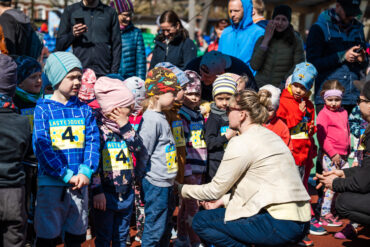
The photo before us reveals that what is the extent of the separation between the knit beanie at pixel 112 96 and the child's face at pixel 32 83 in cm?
57

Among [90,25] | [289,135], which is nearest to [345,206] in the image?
[289,135]

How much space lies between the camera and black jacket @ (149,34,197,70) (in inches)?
251

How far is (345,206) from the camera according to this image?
14.7 ft

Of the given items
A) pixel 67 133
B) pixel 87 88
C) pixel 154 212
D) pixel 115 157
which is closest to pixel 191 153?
pixel 154 212

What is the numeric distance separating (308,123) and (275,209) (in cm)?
222

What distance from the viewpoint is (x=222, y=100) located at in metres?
4.82

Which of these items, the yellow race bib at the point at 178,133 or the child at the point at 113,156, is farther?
the yellow race bib at the point at 178,133

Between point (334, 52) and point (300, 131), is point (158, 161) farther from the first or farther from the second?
point (334, 52)

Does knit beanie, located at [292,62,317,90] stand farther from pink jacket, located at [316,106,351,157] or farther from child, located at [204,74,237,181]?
child, located at [204,74,237,181]

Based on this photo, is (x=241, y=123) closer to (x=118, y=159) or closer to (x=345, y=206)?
(x=118, y=159)

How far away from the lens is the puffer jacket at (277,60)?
5991 mm

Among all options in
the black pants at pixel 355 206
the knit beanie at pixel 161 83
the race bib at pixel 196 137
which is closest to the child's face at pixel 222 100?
the race bib at pixel 196 137

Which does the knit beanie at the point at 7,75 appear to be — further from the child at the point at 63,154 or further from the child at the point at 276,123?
the child at the point at 276,123

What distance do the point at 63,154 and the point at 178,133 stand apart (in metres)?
1.26
